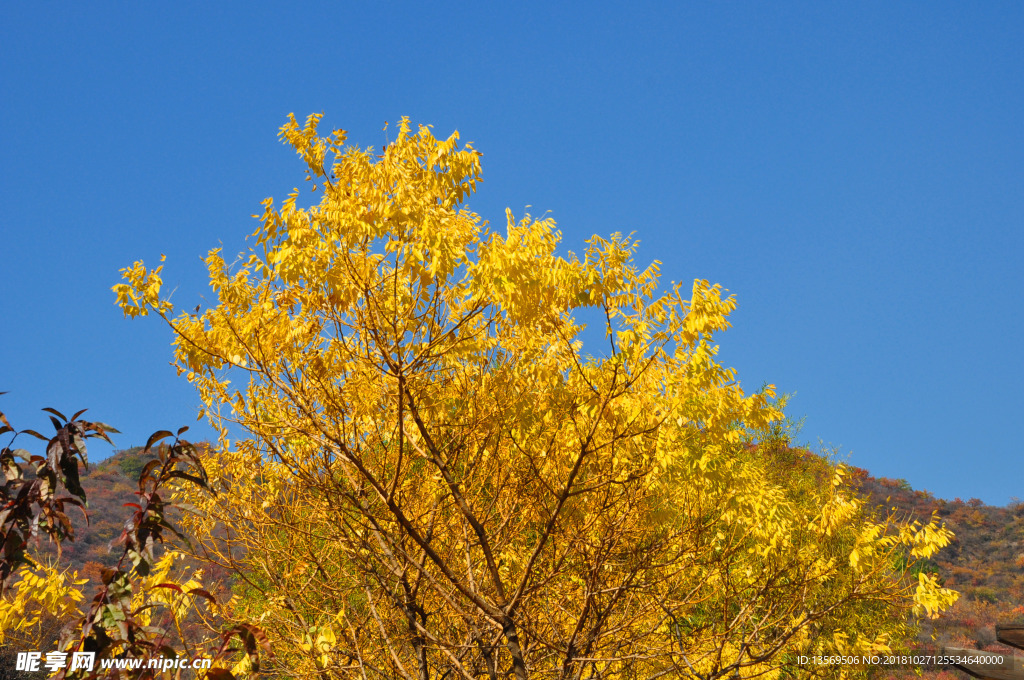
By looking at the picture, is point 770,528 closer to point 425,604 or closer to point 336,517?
point 425,604

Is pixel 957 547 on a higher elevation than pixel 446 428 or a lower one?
higher

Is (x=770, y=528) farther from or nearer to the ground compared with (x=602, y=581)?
farther from the ground

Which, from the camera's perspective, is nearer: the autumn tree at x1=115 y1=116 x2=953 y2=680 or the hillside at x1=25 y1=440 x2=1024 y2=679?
the autumn tree at x1=115 y1=116 x2=953 y2=680

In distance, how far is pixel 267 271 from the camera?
15.4 feet

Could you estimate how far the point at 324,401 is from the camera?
4121 millimetres

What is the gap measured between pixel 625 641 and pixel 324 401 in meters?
2.53

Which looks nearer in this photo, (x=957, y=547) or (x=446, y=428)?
(x=446, y=428)

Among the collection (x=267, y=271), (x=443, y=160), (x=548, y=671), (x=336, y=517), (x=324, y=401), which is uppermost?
(x=443, y=160)

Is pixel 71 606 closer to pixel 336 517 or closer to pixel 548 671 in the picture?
pixel 336 517

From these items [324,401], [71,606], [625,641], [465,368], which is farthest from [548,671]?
[71,606]

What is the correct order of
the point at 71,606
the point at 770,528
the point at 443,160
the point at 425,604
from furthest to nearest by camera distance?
1. the point at 770,528
2. the point at 71,606
3. the point at 425,604
4. the point at 443,160

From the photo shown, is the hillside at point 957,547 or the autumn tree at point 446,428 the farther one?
the hillside at point 957,547

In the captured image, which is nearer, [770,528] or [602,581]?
[602,581]

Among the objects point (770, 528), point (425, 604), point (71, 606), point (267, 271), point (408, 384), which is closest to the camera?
point (408, 384)
